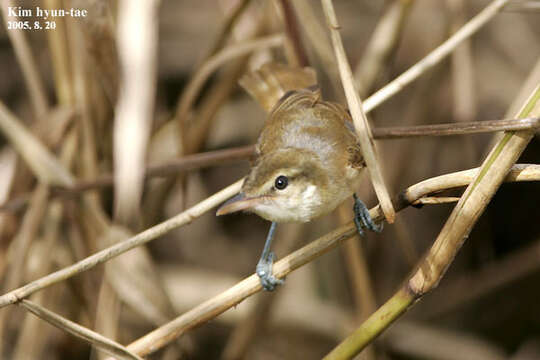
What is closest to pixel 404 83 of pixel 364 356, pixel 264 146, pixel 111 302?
pixel 264 146

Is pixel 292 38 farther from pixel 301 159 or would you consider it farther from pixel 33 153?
pixel 33 153

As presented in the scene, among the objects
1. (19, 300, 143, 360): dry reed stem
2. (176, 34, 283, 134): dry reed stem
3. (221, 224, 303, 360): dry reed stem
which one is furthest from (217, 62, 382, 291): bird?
(221, 224, 303, 360): dry reed stem

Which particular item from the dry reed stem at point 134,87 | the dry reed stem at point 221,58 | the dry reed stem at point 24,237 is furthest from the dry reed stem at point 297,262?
the dry reed stem at point 221,58

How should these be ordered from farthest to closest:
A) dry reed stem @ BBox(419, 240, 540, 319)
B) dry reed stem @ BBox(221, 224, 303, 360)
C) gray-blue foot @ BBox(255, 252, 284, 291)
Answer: dry reed stem @ BBox(419, 240, 540, 319), dry reed stem @ BBox(221, 224, 303, 360), gray-blue foot @ BBox(255, 252, 284, 291)

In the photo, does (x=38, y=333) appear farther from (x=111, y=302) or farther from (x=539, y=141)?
(x=539, y=141)

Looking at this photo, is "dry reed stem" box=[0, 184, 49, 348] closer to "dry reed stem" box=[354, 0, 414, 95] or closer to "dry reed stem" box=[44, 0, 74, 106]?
"dry reed stem" box=[44, 0, 74, 106]

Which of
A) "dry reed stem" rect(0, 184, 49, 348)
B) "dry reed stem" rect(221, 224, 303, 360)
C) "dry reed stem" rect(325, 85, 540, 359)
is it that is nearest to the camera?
"dry reed stem" rect(325, 85, 540, 359)

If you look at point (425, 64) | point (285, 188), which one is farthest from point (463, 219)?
point (425, 64)

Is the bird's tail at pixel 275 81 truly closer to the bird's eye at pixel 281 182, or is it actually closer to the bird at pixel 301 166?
the bird at pixel 301 166
